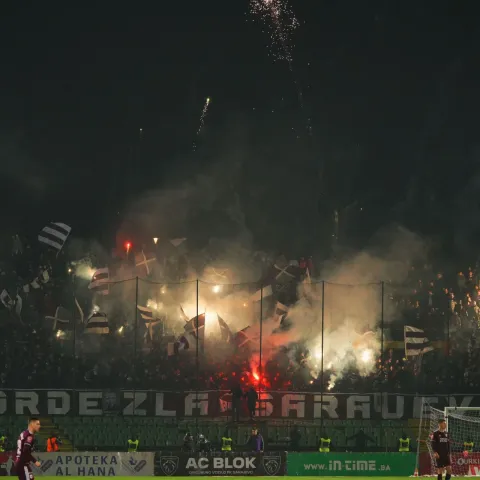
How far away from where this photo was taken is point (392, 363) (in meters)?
59.7

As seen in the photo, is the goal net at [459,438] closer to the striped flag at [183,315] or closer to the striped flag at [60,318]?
the striped flag at [183,315]

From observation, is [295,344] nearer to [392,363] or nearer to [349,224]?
[392,363]

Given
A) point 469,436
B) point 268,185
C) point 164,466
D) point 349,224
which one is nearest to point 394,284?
point 349,224

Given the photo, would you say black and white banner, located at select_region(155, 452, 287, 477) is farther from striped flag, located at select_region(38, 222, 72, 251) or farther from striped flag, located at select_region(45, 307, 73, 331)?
striped flag, located at select_region(38, 222, 72, 251)

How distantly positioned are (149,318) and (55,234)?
1319 cm

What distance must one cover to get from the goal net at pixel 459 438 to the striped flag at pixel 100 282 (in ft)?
83.3

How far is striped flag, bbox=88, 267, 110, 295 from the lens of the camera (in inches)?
2533

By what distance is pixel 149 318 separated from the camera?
6328cm

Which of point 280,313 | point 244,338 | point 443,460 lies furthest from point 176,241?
point 443,460

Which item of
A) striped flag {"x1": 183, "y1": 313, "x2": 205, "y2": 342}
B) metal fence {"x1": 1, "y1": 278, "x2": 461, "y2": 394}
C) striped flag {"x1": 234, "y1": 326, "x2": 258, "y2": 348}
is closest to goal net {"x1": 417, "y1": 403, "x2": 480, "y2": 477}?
metal fence {"x1": 1, "y1": 278, "x2": 461, "y2": 394}

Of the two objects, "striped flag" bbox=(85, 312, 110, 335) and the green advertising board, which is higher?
"striped flag" bbox=(85, 312, 110, 335)

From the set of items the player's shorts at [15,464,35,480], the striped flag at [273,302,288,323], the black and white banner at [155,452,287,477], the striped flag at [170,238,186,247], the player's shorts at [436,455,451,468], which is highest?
the striped flag at [170,238,186,247]

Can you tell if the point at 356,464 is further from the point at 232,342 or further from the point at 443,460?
the point at 232,342

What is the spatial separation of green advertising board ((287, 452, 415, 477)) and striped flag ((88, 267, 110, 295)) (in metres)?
33.3
